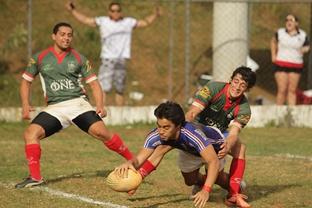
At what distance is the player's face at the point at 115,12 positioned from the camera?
53.1ft

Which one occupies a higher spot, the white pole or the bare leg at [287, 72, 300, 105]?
the white pole

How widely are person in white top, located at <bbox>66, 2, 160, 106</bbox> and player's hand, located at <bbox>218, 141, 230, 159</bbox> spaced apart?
7.52 metres

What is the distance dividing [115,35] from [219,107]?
725cm

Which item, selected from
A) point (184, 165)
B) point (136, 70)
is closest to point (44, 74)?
point (184, 165)

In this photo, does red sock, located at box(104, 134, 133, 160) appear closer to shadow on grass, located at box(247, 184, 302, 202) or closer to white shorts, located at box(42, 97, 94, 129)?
white shorts, located at box(42, 97, 94, 129)

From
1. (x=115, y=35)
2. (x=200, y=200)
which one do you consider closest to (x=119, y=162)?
(x=115, y=35)

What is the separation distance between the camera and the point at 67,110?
410 inches

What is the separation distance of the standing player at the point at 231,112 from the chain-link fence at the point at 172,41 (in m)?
7.88

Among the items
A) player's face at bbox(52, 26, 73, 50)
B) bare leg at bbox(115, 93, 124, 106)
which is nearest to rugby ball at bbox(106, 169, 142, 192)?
player's face at bbox(52, 26, 73, 50)

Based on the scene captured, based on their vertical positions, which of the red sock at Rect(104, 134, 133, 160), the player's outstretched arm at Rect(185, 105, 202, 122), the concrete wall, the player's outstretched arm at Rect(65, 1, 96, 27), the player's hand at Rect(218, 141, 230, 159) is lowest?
the concrete wall

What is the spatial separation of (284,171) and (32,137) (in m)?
3.46

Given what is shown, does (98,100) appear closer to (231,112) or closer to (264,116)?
(231,112)

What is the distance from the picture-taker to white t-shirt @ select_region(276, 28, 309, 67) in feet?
54.9

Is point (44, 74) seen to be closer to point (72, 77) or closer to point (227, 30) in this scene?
point (72, 77)
